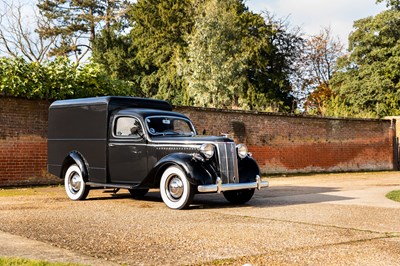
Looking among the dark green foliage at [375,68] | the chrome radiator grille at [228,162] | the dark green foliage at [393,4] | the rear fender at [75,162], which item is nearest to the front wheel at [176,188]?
the chrome radiator grille at [228,162]

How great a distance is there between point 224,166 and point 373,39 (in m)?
34.8

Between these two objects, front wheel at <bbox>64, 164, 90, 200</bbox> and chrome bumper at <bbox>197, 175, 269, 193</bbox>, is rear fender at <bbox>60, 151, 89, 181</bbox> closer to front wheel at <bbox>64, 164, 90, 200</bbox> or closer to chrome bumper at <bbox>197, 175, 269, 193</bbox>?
front wheel at <bbox>64, 164, 90, 200</bbox>

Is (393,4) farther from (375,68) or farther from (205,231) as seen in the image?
(205,231)

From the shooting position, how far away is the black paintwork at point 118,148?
9.36 m

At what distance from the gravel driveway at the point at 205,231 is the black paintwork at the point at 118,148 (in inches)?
23.9

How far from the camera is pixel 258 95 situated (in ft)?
151

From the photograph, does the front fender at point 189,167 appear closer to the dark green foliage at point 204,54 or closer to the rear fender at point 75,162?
the rear fender at point 75,162

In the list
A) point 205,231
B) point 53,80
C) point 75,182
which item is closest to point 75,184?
point 75,182

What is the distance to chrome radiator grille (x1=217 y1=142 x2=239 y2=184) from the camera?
9328mm

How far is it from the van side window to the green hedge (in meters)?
4.68

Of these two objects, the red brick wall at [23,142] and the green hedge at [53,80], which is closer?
the red brick wall at [23,142]

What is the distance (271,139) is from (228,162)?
1141 centimetres

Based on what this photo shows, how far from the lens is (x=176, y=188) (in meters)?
9.34

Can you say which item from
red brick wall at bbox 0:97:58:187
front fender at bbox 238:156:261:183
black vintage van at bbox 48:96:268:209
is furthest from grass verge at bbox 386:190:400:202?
red brick wall at bbox 0:97:58:187
